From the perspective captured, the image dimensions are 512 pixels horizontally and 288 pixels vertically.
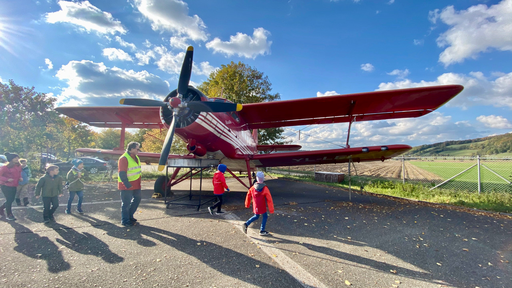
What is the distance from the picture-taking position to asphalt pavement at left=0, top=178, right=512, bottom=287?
2.38 metres

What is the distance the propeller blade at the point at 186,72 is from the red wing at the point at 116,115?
3260mm

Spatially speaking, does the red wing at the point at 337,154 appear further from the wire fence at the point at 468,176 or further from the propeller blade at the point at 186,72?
the propeller blade at the point at 186,72

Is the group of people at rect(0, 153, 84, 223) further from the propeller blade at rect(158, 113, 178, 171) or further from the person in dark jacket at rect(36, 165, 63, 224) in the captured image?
the propeller blade at rect(158, 113, 178, 171)

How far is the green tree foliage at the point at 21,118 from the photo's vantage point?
16328 mm

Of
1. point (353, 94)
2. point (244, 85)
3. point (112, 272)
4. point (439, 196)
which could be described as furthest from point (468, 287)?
point (244, 85)

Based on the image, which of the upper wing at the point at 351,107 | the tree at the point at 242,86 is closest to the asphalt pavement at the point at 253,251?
the upper wing at the point at 351,107

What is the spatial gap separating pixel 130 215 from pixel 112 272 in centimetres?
212

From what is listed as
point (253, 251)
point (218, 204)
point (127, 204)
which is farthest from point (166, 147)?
point (253, 251)

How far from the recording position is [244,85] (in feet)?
66.4

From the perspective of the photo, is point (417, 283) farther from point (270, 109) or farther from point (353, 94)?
point (270, 109)

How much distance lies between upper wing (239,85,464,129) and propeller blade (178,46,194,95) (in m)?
2.24

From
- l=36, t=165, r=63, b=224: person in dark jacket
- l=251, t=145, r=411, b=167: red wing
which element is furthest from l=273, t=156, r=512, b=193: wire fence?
l=36, t=165, r=63, b=224: person in dark jacket

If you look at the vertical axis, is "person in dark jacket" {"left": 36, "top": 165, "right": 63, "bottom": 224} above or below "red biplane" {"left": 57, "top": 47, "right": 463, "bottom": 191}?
below

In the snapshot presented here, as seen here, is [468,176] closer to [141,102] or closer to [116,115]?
[141,102]
